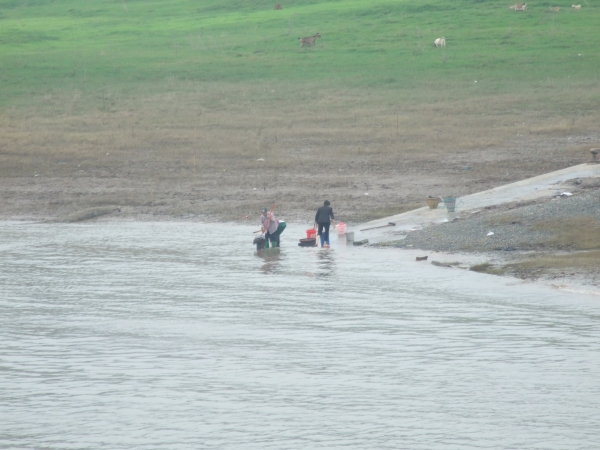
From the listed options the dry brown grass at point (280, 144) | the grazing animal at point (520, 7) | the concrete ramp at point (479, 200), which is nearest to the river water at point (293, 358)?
the concrete ramp at point (479, 200)

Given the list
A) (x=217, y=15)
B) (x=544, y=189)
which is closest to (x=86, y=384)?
(x=544, y=189)

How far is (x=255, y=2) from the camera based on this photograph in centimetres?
6500

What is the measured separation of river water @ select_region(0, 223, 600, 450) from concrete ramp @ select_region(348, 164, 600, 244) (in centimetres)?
343

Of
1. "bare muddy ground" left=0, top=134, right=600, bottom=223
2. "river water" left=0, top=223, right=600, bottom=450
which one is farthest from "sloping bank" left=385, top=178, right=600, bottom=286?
"bare muddy ground" left=0, top=134, right=600, bottom=223

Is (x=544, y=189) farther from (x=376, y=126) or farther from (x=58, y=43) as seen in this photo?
(x=58, y=43)

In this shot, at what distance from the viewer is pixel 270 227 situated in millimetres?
22531

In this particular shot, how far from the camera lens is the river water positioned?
1114 centimetres

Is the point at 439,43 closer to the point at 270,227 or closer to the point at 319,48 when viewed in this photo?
the point at 319,48

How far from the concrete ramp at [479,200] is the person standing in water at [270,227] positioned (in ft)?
7.75

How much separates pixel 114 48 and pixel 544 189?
3392 centimetres

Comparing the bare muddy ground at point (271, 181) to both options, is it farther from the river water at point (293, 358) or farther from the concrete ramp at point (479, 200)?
the river water at point (293, 358)

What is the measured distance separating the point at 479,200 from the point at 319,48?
25067mm

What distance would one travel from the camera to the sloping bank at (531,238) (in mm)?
19141

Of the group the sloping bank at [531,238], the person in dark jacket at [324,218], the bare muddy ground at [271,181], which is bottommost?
the sloping bank at [531,238]
